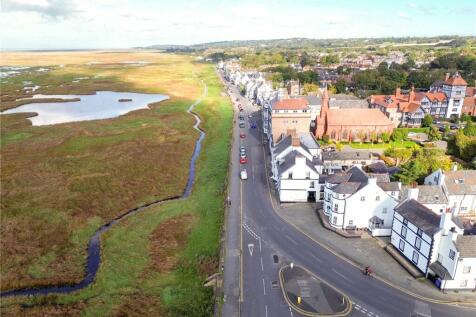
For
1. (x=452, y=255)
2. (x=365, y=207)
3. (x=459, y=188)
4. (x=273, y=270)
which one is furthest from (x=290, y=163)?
(x=452, y=255)

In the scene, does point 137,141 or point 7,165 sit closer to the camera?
point 7,165

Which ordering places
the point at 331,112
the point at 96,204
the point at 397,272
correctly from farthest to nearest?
1. the point at 331,112
2. the point at 96,204
3. the point at 397,272

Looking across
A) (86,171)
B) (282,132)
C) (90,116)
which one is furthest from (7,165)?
Answer: (282,132)

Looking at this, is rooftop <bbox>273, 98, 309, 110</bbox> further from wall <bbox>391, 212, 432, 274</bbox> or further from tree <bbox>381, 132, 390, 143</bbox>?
wall <bbox>391, 212, 432, 274</bbox>

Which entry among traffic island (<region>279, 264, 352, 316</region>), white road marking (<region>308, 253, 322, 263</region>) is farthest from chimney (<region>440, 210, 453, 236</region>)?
white road marking (<region>308, 253, 322, 263</region>)

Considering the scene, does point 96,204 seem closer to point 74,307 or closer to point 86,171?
point 86,171

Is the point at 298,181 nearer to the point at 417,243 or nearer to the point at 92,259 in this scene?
the point at 417,243
